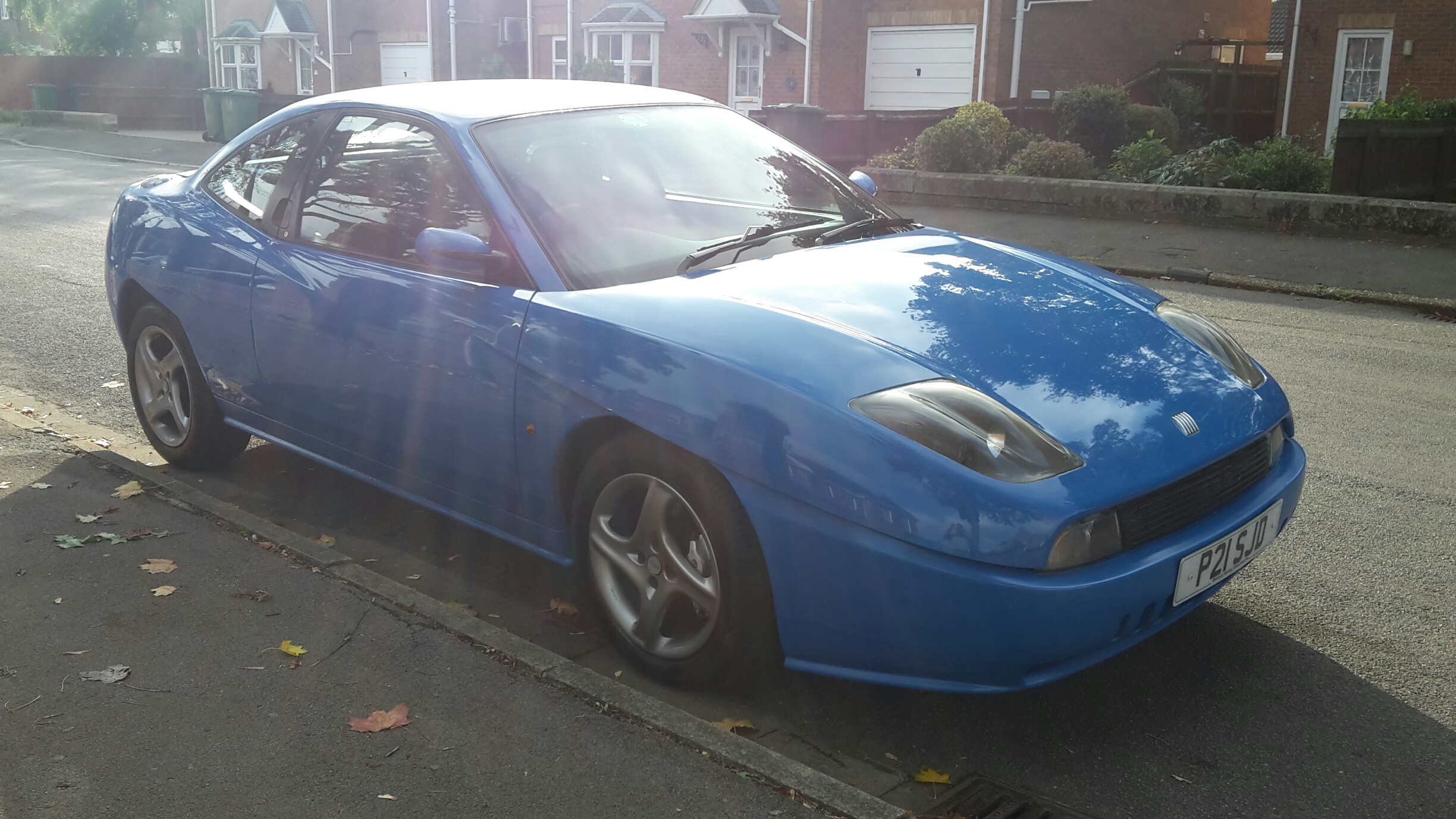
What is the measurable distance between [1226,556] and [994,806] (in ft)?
2.88

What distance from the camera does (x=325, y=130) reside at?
182 inches

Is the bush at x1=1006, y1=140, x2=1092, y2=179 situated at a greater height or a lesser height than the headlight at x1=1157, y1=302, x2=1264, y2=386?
greater

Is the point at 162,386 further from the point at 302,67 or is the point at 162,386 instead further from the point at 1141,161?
the point at 302,67

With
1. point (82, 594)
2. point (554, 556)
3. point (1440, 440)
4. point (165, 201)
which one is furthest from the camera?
point (1440, 440)

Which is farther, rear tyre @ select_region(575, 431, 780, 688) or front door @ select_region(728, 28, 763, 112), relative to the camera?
front door @ select_region(728, 28, 763, 112)

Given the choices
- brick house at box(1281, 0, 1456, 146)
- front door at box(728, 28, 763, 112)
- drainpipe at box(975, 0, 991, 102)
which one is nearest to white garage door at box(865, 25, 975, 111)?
drainpipe at box(975, 0, 991, 102)

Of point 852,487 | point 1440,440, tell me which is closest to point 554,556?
point 852,487

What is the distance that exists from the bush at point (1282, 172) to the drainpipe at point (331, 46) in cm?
3269

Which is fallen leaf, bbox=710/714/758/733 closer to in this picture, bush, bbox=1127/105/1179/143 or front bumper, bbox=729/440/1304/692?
front bumper, bbox=729/440/1304/692

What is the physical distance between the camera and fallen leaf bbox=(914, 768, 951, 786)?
296cm

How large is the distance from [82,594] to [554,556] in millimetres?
1572

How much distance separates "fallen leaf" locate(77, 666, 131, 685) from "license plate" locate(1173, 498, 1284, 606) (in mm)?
2771

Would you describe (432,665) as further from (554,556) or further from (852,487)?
(852,487)

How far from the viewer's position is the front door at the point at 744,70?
96.8 feet
